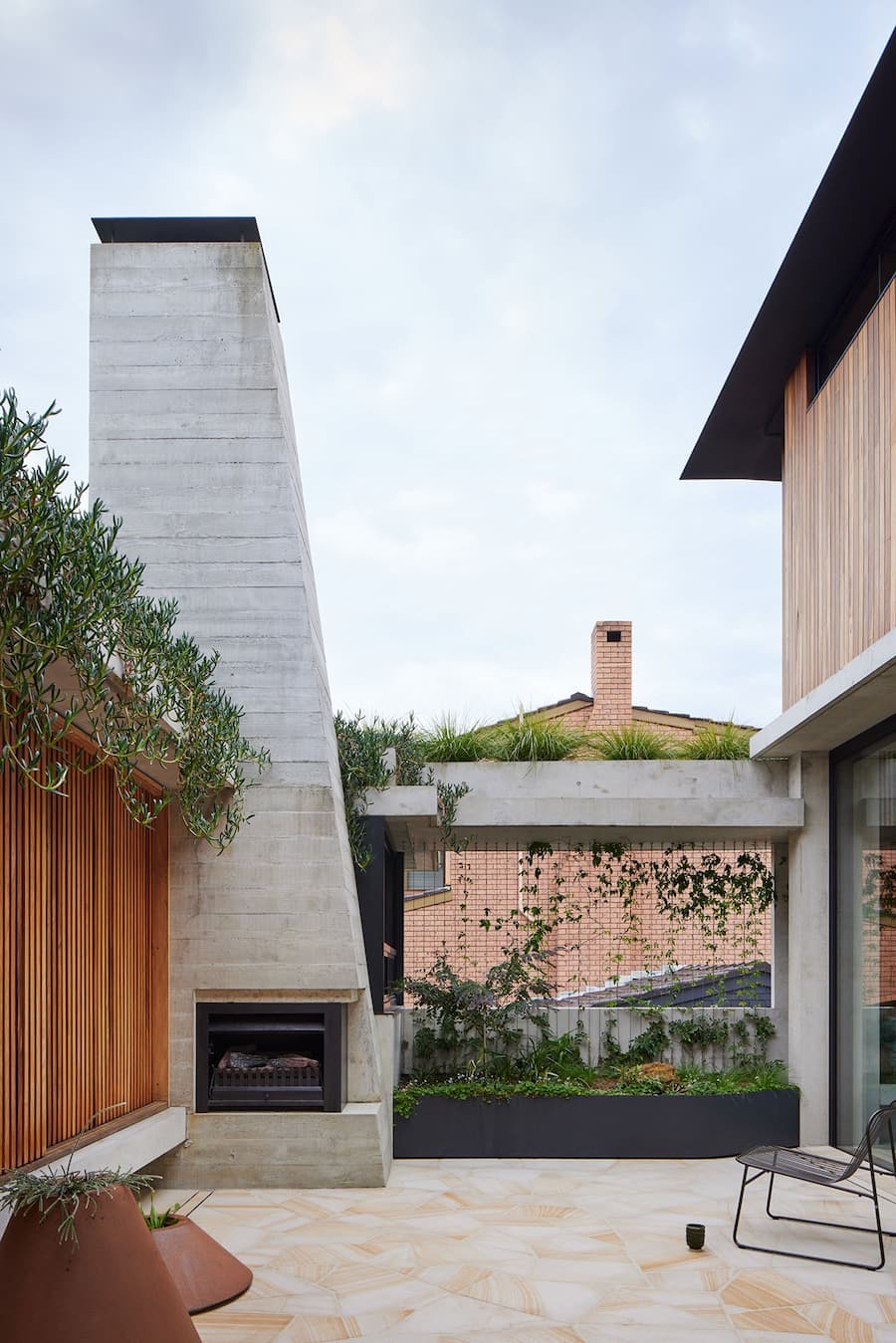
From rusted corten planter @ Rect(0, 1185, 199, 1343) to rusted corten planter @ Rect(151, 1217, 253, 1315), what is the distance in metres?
0.87

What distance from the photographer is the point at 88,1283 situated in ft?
11.9

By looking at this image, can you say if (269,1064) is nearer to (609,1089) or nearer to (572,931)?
(609,1089)

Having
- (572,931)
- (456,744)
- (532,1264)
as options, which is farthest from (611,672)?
(532,1264)

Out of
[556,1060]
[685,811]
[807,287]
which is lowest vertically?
[556,1060]

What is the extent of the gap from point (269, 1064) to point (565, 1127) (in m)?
2.18

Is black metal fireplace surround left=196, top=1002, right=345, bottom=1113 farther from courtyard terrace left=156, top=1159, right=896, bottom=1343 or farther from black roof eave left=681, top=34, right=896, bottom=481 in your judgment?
black roof eave left=681, top=34, right=896, bottom=481

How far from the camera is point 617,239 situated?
13.3 m

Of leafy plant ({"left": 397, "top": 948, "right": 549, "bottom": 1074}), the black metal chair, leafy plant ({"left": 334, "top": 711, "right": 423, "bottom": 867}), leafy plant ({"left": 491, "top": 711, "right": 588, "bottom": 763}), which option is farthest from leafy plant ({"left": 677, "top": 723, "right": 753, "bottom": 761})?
the black metal chair

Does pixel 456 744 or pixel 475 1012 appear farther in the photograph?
pixel 456 744

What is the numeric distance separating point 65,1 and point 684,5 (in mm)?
4196

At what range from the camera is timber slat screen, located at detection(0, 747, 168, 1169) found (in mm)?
4867

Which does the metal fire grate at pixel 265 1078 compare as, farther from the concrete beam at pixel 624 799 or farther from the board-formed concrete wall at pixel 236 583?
the concrete beam at pixel 624 799

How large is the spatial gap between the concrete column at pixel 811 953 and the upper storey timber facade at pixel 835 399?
29.1 inches

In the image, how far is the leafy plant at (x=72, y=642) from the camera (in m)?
3.46
